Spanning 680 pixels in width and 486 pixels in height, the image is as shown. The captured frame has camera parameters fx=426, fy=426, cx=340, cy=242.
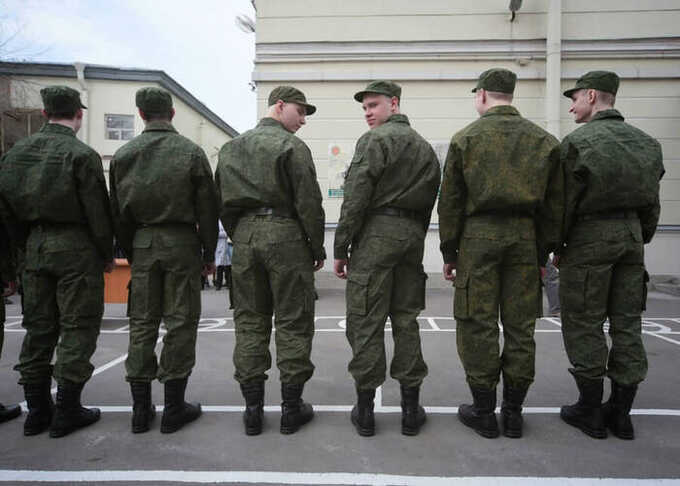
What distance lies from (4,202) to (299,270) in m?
1.99

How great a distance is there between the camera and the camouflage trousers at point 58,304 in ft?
8.92

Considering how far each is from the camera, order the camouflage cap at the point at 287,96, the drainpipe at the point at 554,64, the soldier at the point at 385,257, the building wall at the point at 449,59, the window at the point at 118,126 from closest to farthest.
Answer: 1. the soldier at the point at 385,257
2. the camouflage cap at the point at 287,96
3. the drainpipe at the point at 554,64
4. the building wall at the point at 449,59
5. the window at the point at 118,126

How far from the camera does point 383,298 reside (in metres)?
2.71

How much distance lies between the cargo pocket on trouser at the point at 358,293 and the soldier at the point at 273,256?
10.3 inches

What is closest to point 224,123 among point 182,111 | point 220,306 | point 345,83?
point 182,111

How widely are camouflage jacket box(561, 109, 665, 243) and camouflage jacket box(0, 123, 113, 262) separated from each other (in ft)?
10.1

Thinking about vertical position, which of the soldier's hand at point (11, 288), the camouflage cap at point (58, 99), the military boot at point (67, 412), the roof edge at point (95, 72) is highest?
the roof edge at point (95, 72)

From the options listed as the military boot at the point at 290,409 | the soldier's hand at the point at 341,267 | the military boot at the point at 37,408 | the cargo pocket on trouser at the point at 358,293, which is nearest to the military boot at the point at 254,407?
the military boot at the point at 290,409

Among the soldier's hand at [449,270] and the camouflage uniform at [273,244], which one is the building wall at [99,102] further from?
the soldier's hand at [449,270]

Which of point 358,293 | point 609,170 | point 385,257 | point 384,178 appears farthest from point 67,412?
point 609,170

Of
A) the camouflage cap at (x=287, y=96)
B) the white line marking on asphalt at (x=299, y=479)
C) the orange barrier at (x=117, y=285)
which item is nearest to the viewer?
the white line marking on asphalt at (x=299, y=479)

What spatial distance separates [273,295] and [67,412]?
1.48 metres

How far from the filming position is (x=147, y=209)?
2.75 metres

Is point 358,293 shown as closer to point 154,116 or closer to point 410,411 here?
point 410,411
